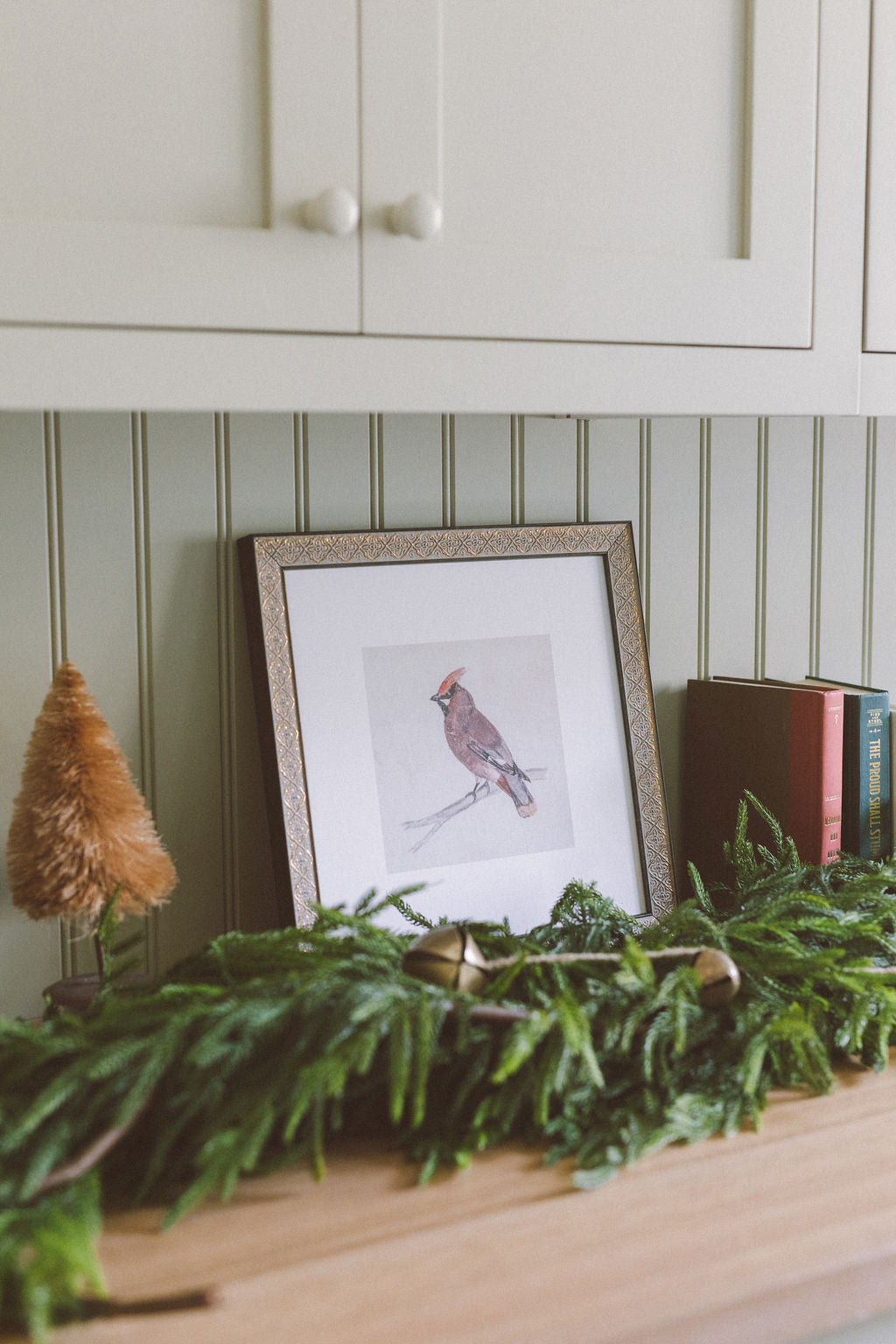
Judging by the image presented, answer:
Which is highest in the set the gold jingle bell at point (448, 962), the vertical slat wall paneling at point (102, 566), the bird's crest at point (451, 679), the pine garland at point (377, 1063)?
the vertical slat wall paneling at point (102, 566)

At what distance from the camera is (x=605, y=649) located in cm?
121

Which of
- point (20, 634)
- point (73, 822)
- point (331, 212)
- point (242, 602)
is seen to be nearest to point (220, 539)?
point (242, 602)

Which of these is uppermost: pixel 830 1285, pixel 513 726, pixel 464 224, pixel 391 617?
pixel 464 224

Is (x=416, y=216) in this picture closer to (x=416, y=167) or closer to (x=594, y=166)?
(x=416, y=167)

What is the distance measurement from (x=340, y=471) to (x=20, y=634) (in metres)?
0.33

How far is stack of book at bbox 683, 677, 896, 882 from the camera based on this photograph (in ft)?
3.85

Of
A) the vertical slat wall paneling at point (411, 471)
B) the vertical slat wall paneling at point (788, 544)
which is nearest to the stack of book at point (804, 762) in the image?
the vertical slat wall paneling at point (788, 544)

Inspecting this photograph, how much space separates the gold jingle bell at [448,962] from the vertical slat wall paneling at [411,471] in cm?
46

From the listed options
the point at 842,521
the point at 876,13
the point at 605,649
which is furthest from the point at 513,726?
the point at 876,13

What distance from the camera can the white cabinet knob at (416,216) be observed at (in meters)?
0.74

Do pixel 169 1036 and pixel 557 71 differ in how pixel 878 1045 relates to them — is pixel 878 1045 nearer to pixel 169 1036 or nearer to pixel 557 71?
Result: pixel 169 1036

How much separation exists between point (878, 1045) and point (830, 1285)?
0.88 ft

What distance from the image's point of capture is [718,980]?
2.79 ft

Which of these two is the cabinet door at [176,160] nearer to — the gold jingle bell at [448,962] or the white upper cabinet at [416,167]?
the white upper cabinet at [416,167]
